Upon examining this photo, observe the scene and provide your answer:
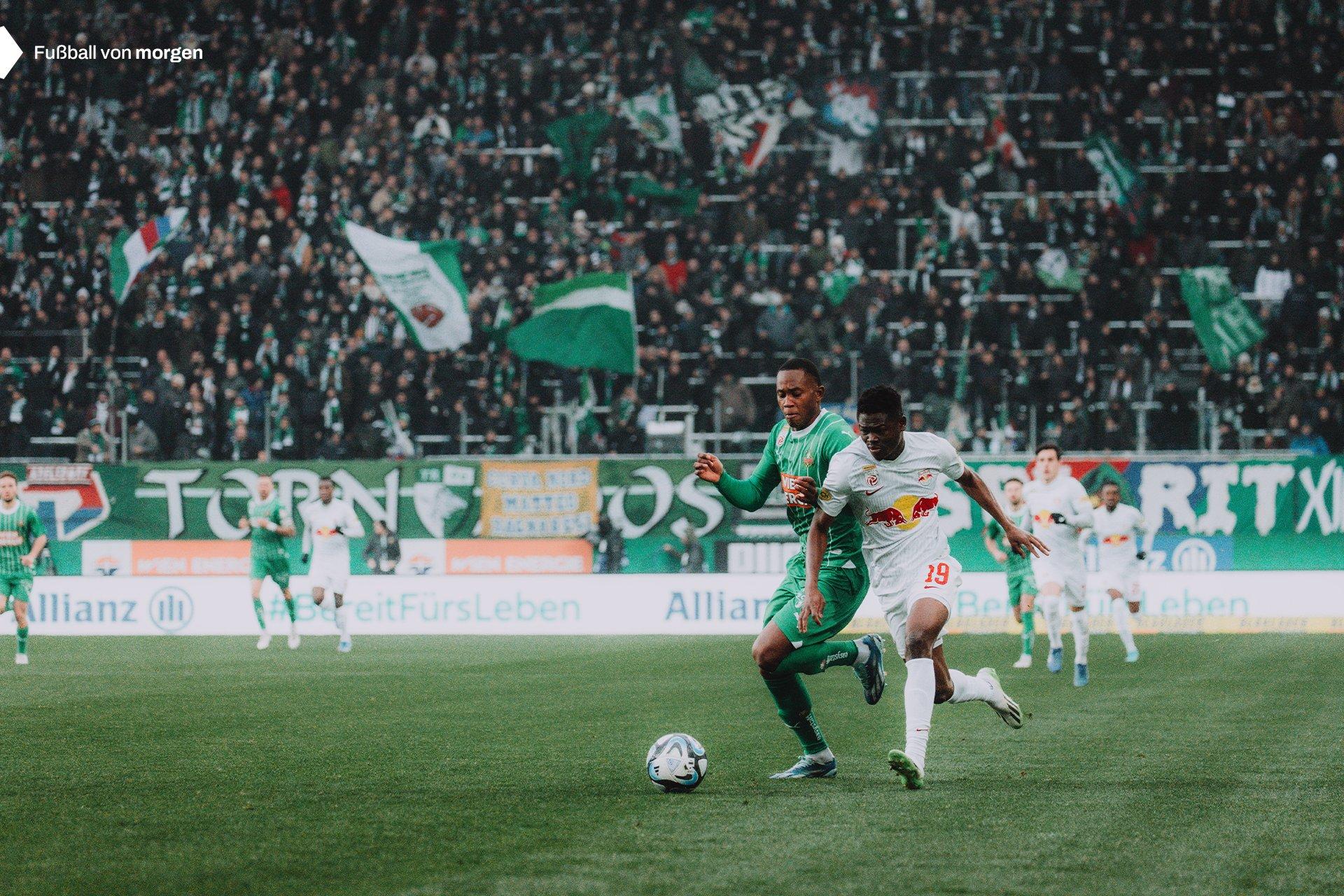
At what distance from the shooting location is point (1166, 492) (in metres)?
26.7

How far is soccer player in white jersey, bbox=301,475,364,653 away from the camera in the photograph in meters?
23.6

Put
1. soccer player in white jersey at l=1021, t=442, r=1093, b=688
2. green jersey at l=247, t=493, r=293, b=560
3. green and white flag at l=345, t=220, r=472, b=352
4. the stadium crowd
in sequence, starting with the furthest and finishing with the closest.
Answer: green and white flag at l=345, t=220, r=472, b=352 → the stadium crowd → green jersey at l=247, t=493, r=293, b=560 → soccer player in white jersey at l=1021, t=442, r=1093, b=688

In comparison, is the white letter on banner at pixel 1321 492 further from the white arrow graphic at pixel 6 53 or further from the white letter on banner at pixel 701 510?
the white arrow graphic at pixel 6 53

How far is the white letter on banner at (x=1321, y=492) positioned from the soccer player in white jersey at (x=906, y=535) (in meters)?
18.7

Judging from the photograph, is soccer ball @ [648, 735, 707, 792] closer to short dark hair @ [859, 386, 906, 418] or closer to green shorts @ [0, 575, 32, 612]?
short dark hair @ [859, 386, 906, 418]

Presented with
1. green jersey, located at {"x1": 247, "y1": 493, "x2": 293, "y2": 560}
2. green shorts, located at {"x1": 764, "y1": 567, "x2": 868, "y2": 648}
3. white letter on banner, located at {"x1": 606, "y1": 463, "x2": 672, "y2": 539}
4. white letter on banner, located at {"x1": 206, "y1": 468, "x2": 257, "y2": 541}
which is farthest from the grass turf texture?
white letter on banner, located at {"x1": 206, "y1": 468, "x2": 257, "y2": 541}

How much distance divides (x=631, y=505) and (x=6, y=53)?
55.4 ft

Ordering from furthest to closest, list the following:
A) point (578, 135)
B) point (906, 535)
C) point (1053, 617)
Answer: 1. point (578, 135)
2. point (1053, 617)
3. point (906, 535)

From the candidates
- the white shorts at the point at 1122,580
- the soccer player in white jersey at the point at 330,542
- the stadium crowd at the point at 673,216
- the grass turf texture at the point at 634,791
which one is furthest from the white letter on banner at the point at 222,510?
the white shorts at the point at 1122,580

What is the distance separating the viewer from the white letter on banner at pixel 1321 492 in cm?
2641

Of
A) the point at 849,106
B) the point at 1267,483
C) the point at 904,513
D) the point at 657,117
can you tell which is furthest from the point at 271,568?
the point at 904,513

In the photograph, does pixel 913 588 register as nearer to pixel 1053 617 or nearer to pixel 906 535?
pixel 906 535

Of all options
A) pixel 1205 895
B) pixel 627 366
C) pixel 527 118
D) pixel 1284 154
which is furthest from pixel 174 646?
pixel 1284 154

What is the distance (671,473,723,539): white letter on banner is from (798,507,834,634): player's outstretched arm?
1810 centimetres
